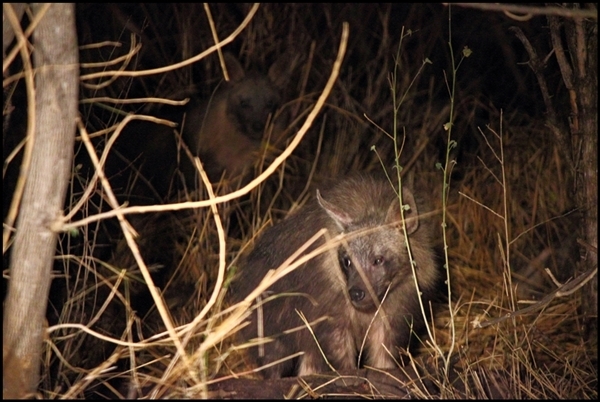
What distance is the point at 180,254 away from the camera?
6707 mm

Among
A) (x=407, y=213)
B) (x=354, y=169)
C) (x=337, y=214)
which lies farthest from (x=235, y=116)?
(x=407, y=213)

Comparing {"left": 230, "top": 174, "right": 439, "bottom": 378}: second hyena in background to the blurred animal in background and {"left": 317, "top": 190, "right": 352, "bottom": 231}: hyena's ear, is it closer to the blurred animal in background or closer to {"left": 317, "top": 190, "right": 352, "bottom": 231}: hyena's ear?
{"left": 317, "top": 190, "right": 352, "bottom": 231}: hyena's ear

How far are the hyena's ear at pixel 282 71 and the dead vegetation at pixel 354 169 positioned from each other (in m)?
0.09

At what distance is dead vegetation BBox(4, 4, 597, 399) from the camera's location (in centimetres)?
473

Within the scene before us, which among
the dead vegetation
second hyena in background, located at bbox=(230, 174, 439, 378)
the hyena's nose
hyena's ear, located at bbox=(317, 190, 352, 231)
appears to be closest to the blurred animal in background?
the dead vegetation

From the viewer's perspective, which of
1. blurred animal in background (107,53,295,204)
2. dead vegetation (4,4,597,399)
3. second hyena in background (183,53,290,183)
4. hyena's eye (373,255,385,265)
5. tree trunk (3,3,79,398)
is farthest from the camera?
second hyena in background (183,53,290,183)

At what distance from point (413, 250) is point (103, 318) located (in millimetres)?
2015

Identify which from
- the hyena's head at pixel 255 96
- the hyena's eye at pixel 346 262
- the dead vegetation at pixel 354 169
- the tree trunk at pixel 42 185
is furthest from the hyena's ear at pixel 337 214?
the hyena's head at pixel 255 96

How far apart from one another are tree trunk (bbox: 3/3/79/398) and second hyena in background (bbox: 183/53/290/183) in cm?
507

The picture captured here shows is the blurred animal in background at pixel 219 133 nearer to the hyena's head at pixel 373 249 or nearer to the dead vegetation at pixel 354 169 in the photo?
the dead vegetation at pixel 354 169

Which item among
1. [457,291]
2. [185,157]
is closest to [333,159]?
[185,157]

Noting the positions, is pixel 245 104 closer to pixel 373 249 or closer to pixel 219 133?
pixel 219 133

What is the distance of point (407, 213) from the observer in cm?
489

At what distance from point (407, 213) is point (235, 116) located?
409 cm
